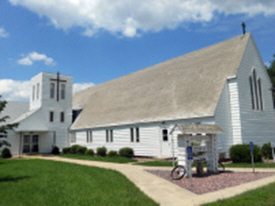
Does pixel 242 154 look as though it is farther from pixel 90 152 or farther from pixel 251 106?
pixel 90 152

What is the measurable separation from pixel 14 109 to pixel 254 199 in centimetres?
3381

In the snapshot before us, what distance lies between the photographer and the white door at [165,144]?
2047 cm

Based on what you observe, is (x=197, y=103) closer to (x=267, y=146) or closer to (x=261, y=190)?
(x=267, y=146)

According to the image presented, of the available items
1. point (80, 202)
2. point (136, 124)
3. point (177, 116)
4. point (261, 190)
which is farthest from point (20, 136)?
point (261, 190)

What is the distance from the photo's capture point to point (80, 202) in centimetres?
752

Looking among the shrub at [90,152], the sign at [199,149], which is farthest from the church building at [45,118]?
the sign at [199,149]

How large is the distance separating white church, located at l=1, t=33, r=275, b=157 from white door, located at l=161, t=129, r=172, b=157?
0.26 feet

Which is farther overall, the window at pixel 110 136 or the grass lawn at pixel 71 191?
the window at pixel 110 136

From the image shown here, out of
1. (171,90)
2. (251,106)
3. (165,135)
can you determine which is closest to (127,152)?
(165,135)

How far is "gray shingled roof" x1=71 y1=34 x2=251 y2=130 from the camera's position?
763 inches

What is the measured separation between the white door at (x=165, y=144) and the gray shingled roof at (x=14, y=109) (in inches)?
824

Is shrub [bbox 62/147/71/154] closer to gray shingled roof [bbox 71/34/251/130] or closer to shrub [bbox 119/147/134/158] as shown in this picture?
gray shingled roof [bbox 71/34/251/130]

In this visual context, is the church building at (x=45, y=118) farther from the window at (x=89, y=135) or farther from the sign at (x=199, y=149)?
the sign at (x=199, y=149)

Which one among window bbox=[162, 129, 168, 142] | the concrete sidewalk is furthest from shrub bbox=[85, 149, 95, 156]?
the concrete sidewalk
